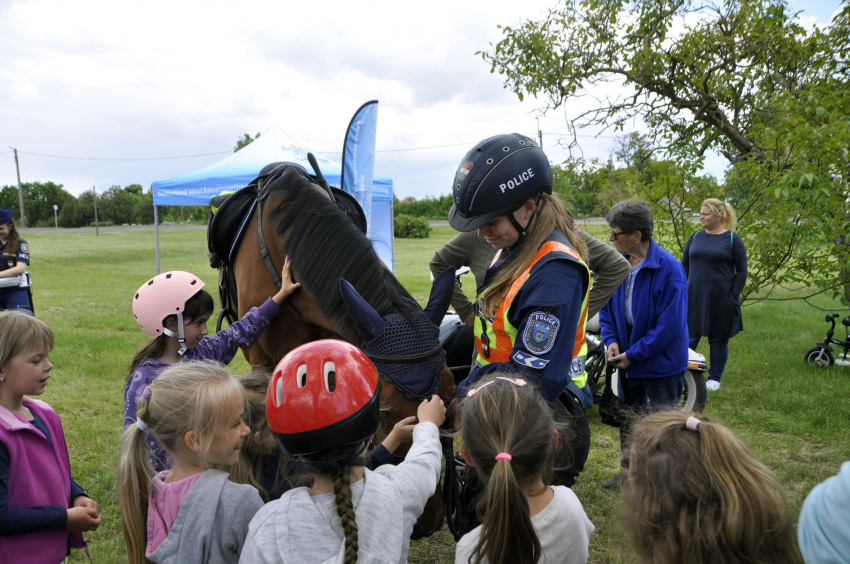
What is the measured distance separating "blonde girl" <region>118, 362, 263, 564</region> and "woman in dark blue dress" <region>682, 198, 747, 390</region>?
5574 millimetres

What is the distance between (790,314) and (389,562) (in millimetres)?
11583

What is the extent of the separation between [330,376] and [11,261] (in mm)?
6937

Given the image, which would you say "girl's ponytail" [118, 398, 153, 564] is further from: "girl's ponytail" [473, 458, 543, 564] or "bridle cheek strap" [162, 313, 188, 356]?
"girl's ponytail" [473, 458, 543, 564]

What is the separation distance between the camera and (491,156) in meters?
2.09

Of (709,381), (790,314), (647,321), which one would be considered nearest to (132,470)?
(647,321)

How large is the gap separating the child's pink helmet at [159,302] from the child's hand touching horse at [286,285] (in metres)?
0.38

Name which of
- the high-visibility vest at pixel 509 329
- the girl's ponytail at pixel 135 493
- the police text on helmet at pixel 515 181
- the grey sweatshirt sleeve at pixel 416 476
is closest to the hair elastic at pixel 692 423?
the high-visibility vest at pixel 509 329

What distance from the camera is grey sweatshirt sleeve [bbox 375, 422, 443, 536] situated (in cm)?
143

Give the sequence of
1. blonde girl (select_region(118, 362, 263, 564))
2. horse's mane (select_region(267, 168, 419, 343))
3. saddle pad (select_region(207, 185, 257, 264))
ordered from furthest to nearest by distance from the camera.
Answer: saddle pad (select_region(207, 185, 257, 264)) < horse's mane (select_region(267, 168, 419, 343)) < blonde girl (select_region(118, 362, 263, 564))

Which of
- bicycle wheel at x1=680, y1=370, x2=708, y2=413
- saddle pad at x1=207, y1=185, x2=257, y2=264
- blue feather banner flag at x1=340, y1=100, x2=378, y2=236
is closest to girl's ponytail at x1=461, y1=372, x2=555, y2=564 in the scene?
saddle pad at x1=207, y1=185, x2=257, y2=264

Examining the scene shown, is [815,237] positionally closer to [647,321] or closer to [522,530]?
[647,321]

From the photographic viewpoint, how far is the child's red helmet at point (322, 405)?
4.47ft

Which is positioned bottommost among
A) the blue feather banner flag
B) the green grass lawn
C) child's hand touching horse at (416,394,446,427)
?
the green grass lawn

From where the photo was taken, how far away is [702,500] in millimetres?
1226
